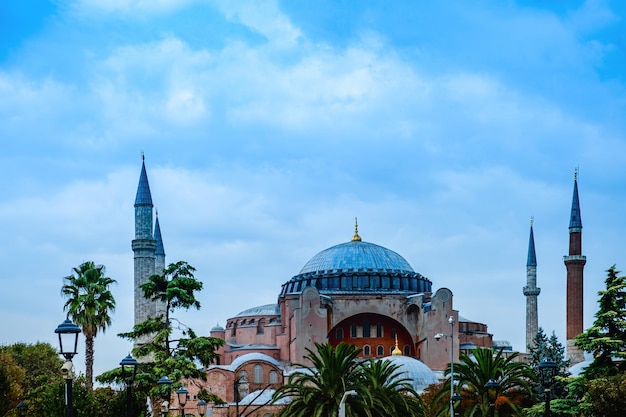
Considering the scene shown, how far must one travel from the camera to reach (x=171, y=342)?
33094mm

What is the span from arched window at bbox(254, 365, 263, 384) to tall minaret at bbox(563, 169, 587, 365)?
1650 cm

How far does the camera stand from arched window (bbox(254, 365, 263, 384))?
53.7 meters

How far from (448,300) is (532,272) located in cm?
1617

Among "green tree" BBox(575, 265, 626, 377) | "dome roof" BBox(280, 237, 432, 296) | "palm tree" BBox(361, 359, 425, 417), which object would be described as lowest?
"palm tree" BBox(361, 359, 425, 417)

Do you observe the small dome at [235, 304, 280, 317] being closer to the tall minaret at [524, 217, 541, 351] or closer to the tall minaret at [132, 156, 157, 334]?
the tall minaret at [132, 156, 157, 334]

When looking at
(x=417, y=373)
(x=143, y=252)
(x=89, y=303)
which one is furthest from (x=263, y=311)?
(x=89, y=303)

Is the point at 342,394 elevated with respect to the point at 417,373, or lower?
lower

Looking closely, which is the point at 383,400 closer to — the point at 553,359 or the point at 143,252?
the point at 553,359

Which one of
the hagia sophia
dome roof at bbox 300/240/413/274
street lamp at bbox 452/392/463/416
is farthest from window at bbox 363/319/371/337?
street lamp at bbox 452/392/463/416

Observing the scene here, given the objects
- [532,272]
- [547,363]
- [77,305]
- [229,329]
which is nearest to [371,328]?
[229,329]

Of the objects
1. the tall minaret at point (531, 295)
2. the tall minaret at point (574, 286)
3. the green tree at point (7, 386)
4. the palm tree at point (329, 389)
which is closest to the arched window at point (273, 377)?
the tall minaret at point (574, 286)

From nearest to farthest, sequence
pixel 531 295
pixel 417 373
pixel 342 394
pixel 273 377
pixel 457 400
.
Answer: pixel 342 394 → pixel 457 400 → pixel 417 373 → pixel 273 377 → pixel 531 295

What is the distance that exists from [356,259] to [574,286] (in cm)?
1369

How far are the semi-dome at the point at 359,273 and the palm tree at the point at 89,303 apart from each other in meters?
24.6
